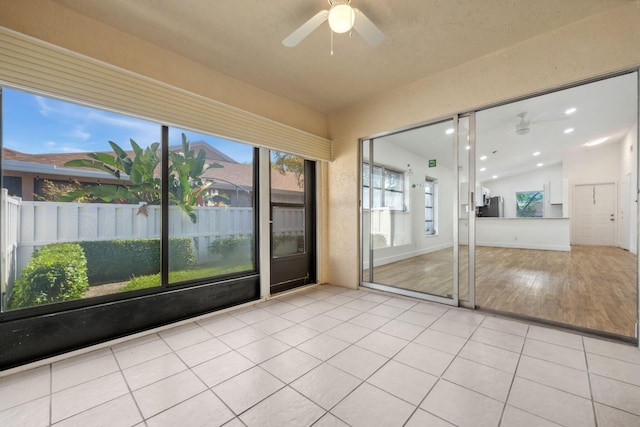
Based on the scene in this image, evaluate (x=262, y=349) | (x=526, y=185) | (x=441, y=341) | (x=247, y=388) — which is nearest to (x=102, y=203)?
(x=262, y=349)

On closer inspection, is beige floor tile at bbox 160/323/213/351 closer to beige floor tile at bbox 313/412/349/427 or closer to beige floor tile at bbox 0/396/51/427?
beige floor tile at bbox 0/396/51/427

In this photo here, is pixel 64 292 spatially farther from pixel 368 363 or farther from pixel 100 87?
pixel 368 363

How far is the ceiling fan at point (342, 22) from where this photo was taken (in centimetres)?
175

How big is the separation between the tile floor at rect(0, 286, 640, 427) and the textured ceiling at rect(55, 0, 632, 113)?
279 centimetres

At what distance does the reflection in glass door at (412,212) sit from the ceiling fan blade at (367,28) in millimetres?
1555

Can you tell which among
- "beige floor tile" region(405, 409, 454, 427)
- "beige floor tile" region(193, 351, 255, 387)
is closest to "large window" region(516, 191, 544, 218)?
"beige floor tile" region(405, 409, 454, 427)

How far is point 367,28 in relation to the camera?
76.1 inches

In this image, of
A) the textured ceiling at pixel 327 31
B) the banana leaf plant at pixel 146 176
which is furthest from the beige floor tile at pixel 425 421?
the textured ceiling at pixel 327 31

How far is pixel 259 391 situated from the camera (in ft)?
5.20

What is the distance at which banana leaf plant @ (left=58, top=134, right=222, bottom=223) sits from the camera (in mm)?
2297

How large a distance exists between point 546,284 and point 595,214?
6.92 meters

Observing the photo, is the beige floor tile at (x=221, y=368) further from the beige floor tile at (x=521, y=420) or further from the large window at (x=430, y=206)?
the large window at (x=430, y=206)

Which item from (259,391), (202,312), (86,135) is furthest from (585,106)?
(86,135)

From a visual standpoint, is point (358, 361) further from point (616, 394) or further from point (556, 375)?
point (616, 394)
